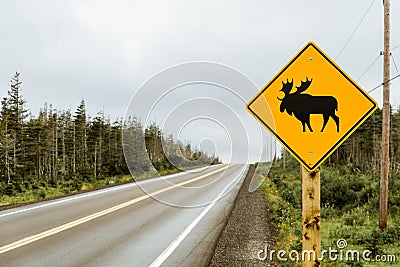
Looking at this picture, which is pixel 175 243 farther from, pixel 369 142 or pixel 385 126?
pixel 369 142

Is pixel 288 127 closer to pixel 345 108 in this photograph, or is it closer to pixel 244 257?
pixel 345 108

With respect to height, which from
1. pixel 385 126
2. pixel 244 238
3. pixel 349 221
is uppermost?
pixel 385 126

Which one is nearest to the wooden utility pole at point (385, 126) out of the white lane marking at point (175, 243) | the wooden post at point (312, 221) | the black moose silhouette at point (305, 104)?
the white lane marking at point (175, 243)

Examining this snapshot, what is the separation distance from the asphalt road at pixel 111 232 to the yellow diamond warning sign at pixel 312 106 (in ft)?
11.5

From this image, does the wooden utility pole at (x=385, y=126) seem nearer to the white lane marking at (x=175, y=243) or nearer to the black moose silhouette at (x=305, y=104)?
the white lane marking at (x=175, y=243)

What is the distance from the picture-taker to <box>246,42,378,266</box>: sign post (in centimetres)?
357

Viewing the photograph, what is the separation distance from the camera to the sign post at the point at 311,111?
3566mm

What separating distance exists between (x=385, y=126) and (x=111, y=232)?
10.1 metres

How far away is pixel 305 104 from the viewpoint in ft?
12.1

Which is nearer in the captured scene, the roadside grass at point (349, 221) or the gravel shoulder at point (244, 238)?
the gravel shoulder at point (244, 238)

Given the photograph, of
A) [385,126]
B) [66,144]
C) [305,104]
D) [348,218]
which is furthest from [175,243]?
[66,144]

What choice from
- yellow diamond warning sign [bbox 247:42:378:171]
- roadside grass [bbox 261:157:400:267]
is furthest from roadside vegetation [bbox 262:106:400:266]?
yellow diamond warning sign [bbox 247:42:378:171]

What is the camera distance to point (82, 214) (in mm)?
10953

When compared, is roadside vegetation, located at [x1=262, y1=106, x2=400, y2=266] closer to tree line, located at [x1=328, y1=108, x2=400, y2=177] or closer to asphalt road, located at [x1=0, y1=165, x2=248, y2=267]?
asphalt road, located at [x1=0, y1=165, x2=248, y2=267]
